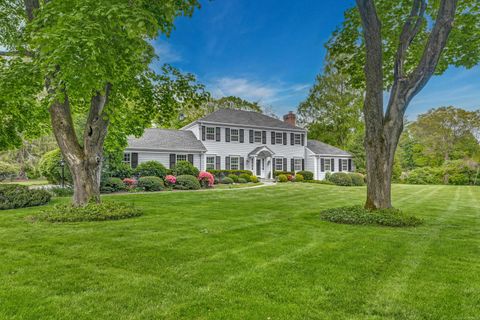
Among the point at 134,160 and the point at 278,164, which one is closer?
the point at 134,160

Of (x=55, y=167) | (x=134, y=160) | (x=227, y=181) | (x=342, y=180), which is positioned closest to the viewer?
(x=55, y=167)

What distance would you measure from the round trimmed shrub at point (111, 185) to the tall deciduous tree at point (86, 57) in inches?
271

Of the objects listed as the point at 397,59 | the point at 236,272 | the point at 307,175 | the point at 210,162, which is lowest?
the point at 236,272

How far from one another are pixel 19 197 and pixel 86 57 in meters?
7.75

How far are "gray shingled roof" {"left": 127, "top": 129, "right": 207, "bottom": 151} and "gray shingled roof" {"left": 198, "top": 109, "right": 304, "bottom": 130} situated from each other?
2.40 m

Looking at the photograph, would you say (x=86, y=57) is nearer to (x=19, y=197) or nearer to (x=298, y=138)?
(x=19, y=197)

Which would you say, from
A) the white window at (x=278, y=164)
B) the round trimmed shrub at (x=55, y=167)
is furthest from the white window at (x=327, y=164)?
the round trimmed shrub at (x=55, y=167)

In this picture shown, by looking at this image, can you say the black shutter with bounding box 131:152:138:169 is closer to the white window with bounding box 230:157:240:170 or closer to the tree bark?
the white window with bounding box 230:157:240:170

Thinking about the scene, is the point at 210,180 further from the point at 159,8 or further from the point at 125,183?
the point at 159,8

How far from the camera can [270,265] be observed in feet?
14.8

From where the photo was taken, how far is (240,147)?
28.4 meters

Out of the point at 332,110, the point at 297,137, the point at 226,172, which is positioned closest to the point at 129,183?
the point at 226,172

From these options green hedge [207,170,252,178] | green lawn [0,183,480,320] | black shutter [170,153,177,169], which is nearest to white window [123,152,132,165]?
black shutter [170,153,177,169]

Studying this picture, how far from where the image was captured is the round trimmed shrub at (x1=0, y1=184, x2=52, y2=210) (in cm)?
1055
